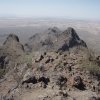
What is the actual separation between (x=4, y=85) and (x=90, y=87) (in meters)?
6.14

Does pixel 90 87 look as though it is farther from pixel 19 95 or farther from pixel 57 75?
pixel 19 95

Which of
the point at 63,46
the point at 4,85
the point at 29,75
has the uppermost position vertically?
the point at 29,75

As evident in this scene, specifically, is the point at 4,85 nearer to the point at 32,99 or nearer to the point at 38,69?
the point at 38,69

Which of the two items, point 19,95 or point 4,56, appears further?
point 4,56

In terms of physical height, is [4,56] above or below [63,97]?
below

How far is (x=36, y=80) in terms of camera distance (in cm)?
1627

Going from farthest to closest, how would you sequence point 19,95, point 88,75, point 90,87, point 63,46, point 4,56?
1. point 63,46
2. point 4,56
3. point 88,75
4. point 90,87
5. point 19,95

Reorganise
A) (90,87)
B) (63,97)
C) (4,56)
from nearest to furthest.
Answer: (63,97) → (90,87) → (4,56)

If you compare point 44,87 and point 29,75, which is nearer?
point 44,87

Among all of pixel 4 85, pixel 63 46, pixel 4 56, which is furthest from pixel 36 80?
pixel 63 46

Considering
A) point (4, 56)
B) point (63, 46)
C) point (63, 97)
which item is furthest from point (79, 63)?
point (63, 46)

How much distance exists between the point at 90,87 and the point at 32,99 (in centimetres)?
397

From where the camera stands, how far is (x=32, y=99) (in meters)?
14.0

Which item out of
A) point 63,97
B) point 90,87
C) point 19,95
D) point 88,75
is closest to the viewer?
point 63,97
